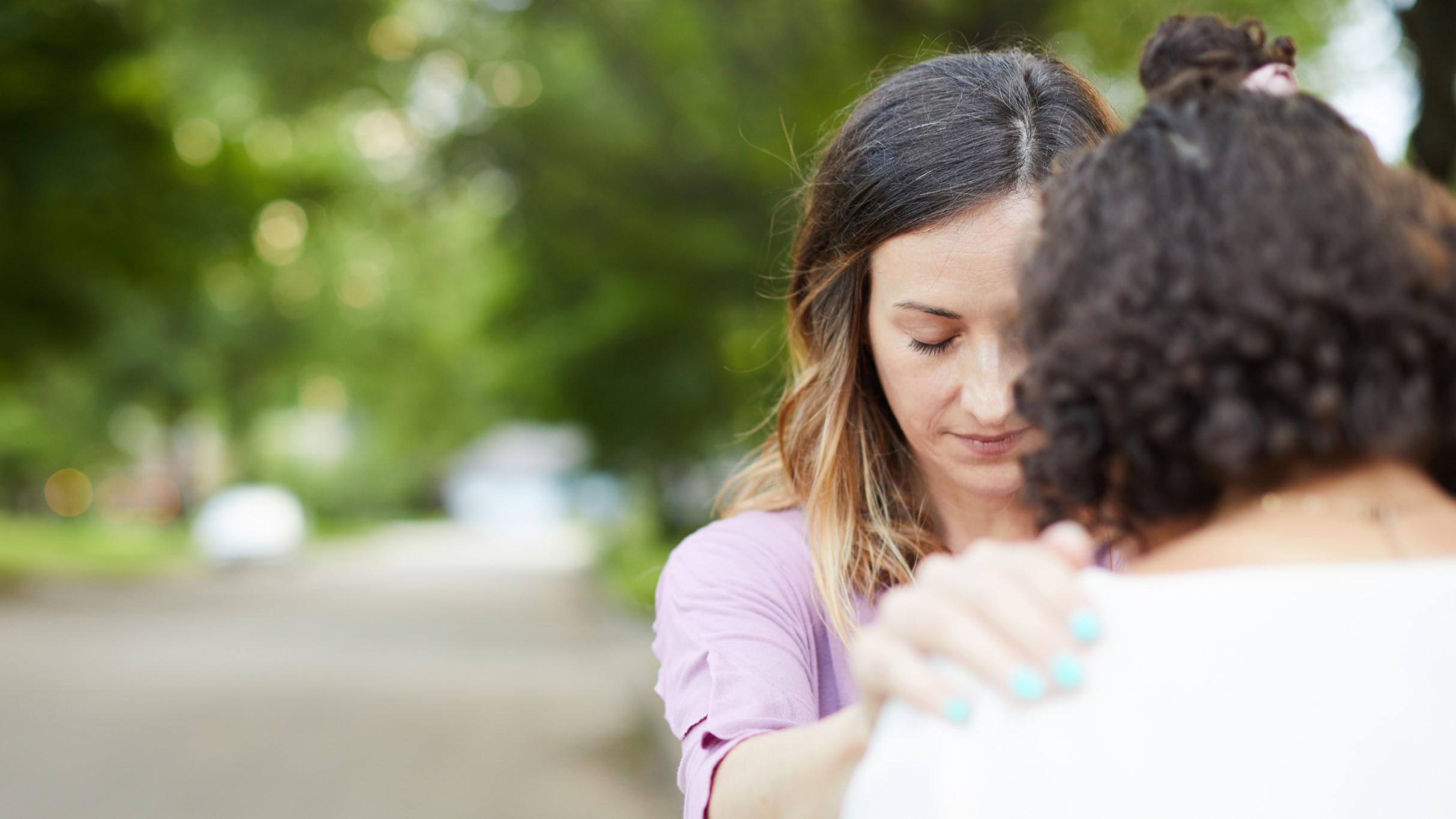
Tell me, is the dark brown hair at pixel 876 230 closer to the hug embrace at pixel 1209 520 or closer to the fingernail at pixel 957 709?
the hug embrace at pixel 1209 520

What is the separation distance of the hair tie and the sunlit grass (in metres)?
22.2

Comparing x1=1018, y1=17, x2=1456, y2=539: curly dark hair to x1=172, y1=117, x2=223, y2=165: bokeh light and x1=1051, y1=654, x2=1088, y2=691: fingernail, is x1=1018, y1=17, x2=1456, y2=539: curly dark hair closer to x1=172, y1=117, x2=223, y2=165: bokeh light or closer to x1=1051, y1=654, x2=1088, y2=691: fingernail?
x1=1051, y1=654, x2=1088, y2=691: fingernail

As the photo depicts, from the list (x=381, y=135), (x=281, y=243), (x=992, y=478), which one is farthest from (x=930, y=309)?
(x=281, y=243)

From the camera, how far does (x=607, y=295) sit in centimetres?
1457

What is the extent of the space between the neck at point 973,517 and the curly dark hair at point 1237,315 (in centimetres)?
87

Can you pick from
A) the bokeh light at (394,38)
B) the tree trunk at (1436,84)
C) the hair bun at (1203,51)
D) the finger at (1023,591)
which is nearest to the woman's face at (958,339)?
the hair bun at (1203,51)

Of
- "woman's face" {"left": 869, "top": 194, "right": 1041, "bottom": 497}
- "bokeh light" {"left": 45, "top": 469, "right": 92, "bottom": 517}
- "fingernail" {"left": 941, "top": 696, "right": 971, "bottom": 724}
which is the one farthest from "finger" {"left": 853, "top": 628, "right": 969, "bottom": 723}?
"bokeh light" {"left": 45, "top": 469, "right": 92, "bottom": 517}

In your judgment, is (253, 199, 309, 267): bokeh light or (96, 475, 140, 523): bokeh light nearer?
(253, 199, 309, 267): bokeh light

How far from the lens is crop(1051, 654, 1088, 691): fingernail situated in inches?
38.5

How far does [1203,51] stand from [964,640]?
709 mm

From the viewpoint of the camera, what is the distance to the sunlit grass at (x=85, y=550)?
885 inches

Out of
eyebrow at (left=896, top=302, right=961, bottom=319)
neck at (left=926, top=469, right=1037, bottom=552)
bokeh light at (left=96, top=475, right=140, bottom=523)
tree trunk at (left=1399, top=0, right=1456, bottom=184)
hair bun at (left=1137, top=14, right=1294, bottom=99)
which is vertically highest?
tree trunk at (left=1399, top=0, right=1456, bottom=184)

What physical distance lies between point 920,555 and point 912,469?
0.18 m

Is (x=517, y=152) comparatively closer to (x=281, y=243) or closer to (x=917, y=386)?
(x=917, y=386)
